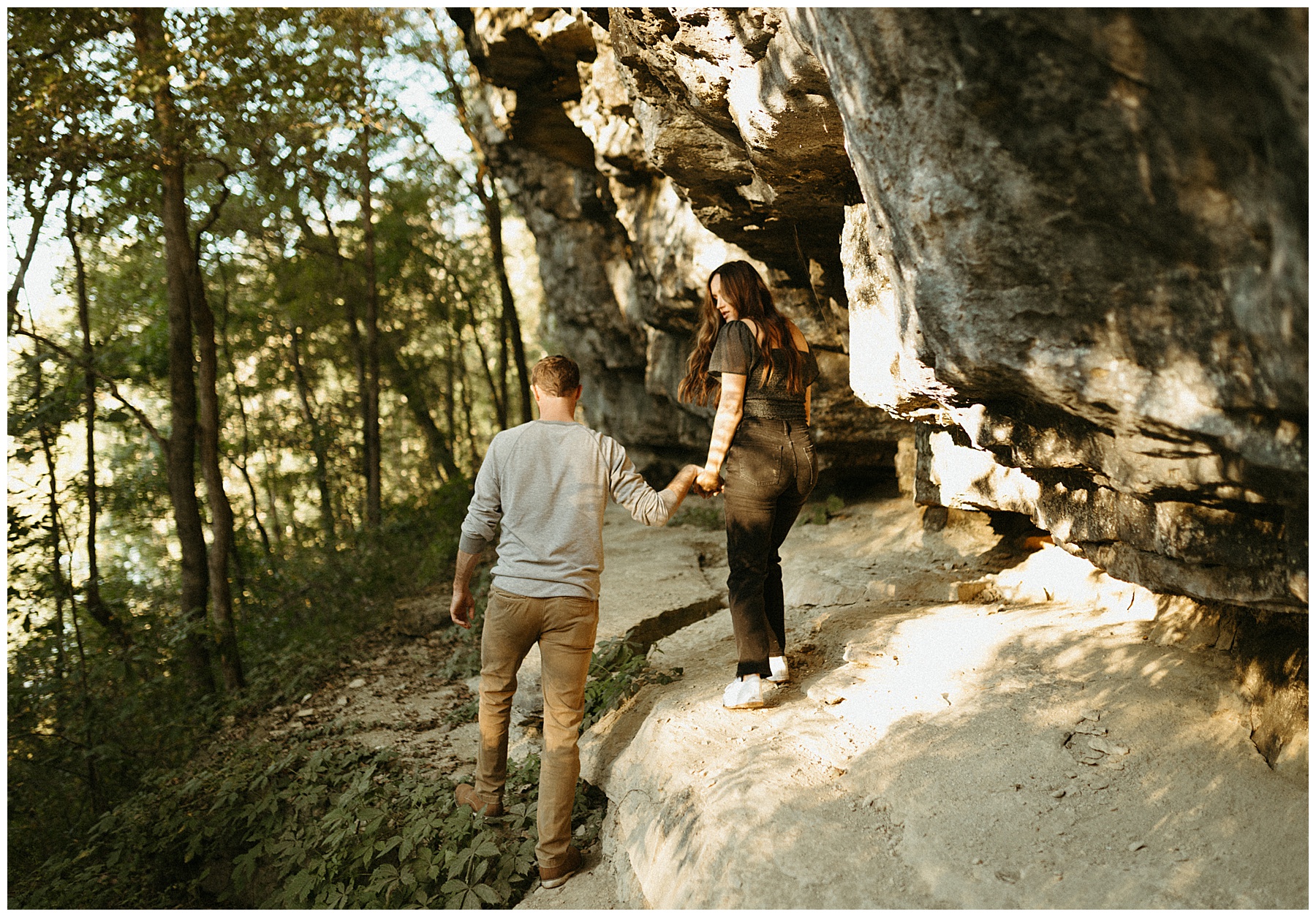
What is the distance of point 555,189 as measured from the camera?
13.4 meters

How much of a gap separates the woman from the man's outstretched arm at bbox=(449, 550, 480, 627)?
128 centimetres

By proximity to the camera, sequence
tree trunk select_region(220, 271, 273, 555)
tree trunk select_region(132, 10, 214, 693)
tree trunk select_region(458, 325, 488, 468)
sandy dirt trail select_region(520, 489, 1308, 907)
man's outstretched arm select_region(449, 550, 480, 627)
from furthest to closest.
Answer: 1. tree trunk select_region(458, 325, 488, 468)
2. tree trunk select_region(220, 271, 273, 555)
3. tree trunk select_region(132, 10, 214, 693)
4. man's outstretched arm select_region(449, 550, 480, 627)
5. sandy dirt trail select_region(520, 489, 1308, 907)

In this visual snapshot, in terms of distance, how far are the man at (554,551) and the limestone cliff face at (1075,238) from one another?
1.66m

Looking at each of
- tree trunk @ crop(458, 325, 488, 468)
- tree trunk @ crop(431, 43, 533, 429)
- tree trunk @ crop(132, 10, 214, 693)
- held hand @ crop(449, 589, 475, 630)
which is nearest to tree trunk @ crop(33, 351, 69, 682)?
tree trunk @ crop(132, 10, 214, 693)

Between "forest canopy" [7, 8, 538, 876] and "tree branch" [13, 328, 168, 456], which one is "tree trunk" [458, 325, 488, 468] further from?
"tree branch" [13, 328, 168, 456]

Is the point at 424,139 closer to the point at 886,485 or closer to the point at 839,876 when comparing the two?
the point at 886,485

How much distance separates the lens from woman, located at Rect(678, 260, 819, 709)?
14.3 ft

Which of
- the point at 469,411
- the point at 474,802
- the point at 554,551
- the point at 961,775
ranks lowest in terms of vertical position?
the point at 474,802

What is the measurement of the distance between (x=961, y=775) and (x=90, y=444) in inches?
382

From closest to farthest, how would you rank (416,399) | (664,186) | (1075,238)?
(1075,238) < (664,186) < (416,399)

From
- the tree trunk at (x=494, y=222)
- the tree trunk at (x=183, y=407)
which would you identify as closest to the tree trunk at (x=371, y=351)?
the tree trunk at (x=494, y=222)

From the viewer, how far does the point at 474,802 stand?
4609 mm

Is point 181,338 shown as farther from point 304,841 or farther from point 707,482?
point 707,482

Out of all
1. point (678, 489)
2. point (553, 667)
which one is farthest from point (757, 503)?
point (553, 667)
